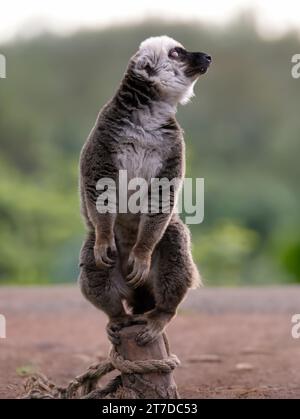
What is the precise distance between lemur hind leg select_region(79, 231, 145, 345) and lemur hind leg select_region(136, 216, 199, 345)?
17 cm

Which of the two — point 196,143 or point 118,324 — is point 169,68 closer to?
point 118,324

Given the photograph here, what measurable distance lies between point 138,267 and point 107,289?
274mm

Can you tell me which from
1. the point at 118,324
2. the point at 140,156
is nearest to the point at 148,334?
the point at 118,324

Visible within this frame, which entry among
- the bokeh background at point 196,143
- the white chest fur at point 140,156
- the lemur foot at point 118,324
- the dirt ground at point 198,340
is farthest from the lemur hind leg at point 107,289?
the bokeh background at point 196,143

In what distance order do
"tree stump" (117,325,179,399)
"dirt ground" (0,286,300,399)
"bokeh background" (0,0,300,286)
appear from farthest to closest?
"bokeh background" (0,0,300,286), "dirt ground" (0,286,300,399), "tree stump" (117,325,179,399)

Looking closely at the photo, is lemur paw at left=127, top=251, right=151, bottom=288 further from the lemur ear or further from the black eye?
the black eye

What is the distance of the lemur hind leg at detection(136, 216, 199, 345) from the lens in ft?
16.0

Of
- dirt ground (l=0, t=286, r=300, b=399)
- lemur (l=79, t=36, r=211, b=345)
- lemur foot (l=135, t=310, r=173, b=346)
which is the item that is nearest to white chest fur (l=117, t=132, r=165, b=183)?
lemur (l=79, t=36, r=211, b=345)

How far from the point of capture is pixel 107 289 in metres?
4.95

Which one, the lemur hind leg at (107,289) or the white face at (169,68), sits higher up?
the white face at (169,68)

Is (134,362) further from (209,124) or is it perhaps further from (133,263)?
(209,124)

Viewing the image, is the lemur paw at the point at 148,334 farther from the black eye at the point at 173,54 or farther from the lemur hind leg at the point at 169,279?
the black eye at the point at 173,54

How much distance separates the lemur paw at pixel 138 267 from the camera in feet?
15.8

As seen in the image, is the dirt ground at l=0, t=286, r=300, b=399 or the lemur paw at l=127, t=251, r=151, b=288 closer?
the lemur paw at l=127, t=251, r=151, b=288
